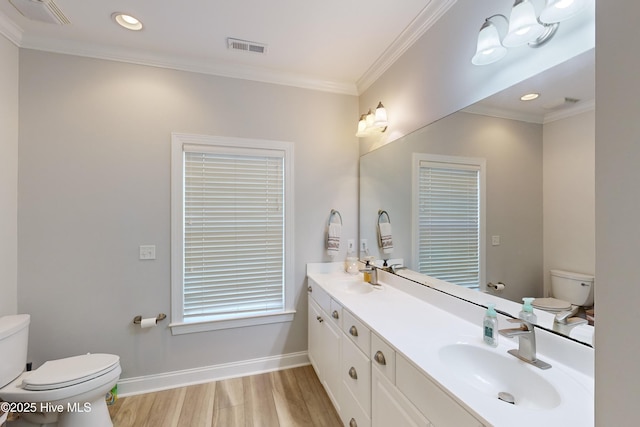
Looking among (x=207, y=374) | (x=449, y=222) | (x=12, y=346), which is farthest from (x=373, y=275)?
(x=12, y=346)

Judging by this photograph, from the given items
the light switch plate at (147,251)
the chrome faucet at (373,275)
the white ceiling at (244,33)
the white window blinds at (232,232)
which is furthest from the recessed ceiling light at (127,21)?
the chrome faucet at (373,275)

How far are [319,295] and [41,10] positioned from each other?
256 cm

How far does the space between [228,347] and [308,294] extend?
81cm

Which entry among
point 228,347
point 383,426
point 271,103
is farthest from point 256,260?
point 383,426

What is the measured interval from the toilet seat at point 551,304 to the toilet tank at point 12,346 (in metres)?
2.85

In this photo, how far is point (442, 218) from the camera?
5.57 feet

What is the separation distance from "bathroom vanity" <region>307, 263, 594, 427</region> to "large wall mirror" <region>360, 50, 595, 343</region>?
15 centimetres

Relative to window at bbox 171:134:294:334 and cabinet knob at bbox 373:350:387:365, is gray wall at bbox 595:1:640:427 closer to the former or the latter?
cabinet knob at bbox 373:350:387:365

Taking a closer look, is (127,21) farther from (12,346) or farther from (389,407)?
(389,407)

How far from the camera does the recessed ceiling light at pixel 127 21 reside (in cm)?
173

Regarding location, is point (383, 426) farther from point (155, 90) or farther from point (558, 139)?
point (155, 90)

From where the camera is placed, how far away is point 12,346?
1646mm

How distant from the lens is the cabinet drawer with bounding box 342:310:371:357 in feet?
4.55

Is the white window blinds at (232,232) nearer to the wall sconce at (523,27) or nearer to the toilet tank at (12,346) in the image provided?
the toilet tank at (12,346)
